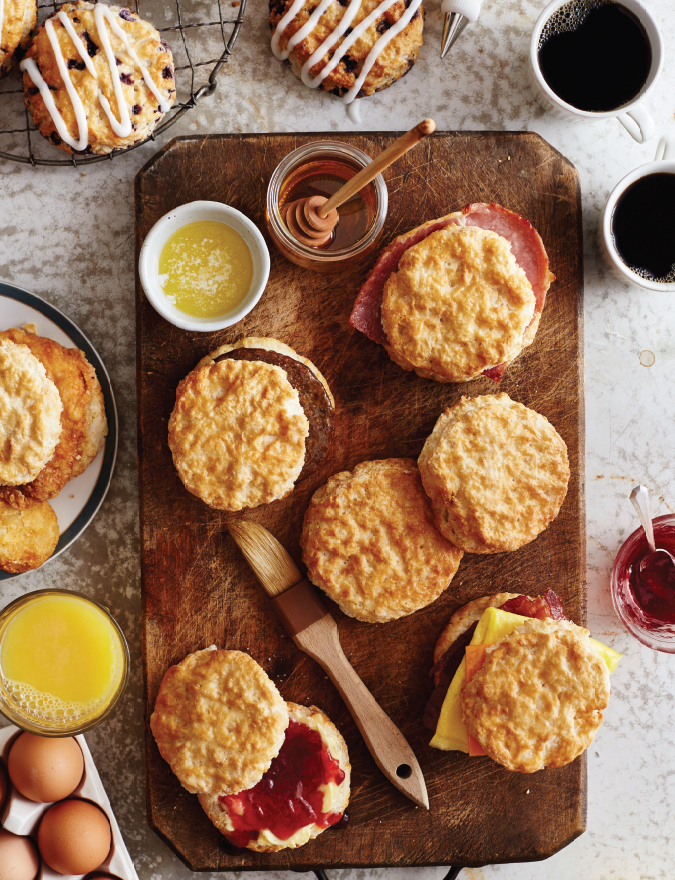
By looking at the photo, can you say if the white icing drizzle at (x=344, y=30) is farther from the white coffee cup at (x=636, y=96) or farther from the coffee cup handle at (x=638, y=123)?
the coffee cup handle at (x=638, y=123)

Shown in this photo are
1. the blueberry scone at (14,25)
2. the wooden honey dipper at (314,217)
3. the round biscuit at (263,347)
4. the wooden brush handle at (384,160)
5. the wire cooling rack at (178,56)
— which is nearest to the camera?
the wooden brush handle at (384,160)

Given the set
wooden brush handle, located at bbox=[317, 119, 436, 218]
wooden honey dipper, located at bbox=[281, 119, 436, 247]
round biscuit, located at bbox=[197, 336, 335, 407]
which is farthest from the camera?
round biscuit, located at bbox=[197, 336, 335, 407]

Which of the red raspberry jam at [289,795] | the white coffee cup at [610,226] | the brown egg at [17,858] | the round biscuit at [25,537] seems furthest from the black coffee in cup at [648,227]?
the brown egg at [17,858]

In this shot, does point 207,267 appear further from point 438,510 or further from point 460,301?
point 438,510

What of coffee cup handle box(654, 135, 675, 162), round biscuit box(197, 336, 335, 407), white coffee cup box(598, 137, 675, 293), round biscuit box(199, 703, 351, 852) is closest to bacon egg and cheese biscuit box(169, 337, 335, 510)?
round biscuit box(197, 336, 335, 407)

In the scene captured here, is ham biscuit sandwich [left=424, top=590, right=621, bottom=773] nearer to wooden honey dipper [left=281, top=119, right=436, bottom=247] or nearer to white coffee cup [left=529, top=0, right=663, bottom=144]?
wooden honey dipper [left=281, top=119, right=436, bottom=247]

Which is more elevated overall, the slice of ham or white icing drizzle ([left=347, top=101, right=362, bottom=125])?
white icing drizzle ([left=347, top=101, right=362, bottom=125])
